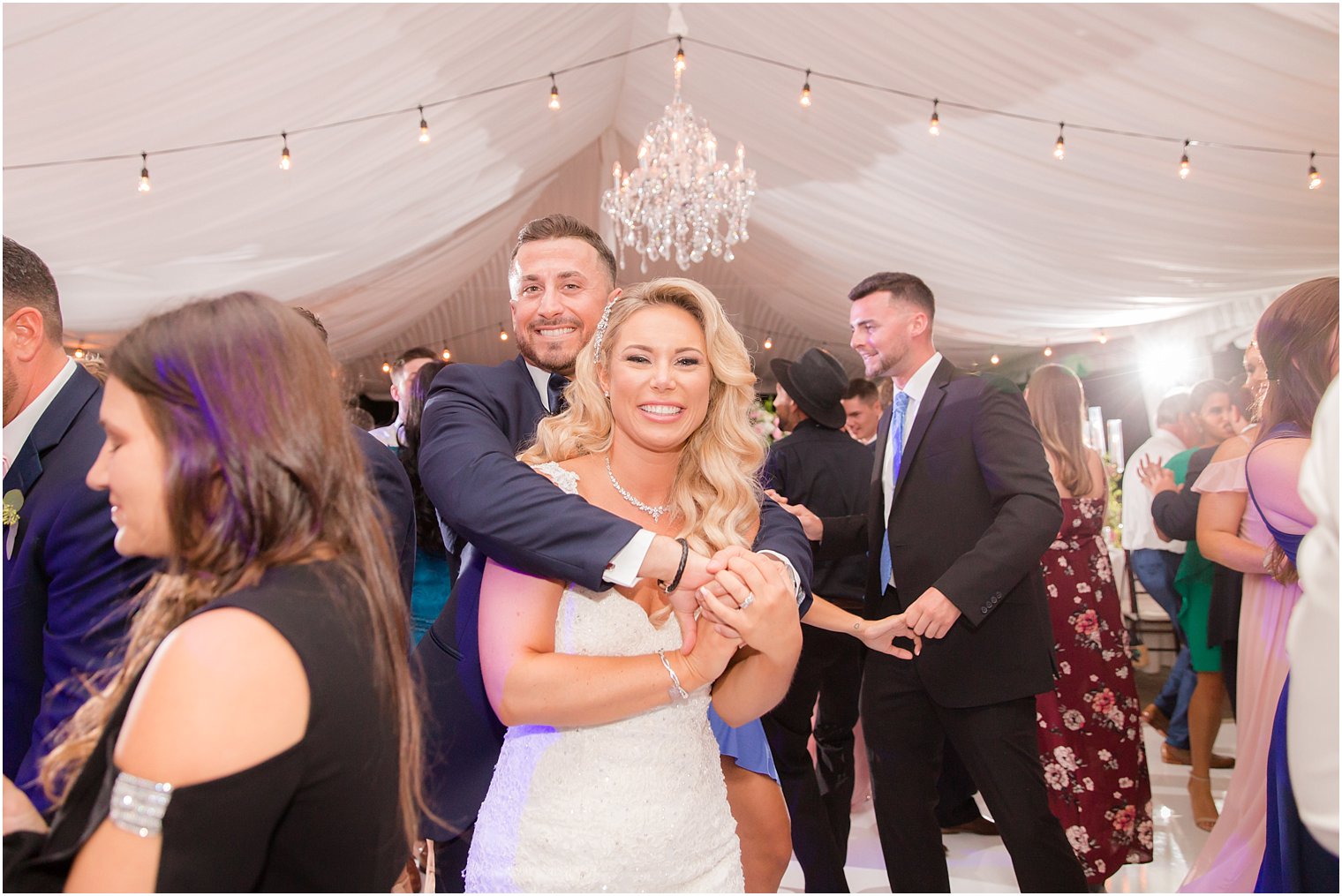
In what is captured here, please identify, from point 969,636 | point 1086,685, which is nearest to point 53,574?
point 969,636

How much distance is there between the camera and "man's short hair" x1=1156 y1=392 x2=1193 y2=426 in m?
5.65

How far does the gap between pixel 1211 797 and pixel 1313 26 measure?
11.0 ft

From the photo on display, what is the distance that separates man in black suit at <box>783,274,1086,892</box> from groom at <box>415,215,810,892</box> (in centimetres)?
80

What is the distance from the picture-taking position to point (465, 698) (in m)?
1.82

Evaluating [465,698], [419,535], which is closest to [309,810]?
[465,698]

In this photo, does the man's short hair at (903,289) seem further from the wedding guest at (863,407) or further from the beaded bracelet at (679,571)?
the wedding guest at (863,407)

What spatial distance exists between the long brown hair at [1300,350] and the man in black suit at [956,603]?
72 centimetres

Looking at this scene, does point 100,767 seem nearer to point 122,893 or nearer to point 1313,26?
point 122,893

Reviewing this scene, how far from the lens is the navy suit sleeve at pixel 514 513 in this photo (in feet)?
4.93

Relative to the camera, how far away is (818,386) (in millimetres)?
3828

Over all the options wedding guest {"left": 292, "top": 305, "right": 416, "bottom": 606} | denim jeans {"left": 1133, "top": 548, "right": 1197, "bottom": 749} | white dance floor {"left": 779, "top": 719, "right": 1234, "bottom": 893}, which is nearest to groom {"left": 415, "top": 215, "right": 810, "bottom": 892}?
wedding guest {"left": 292, "top": 305, "right": 416, "bottom": 606}

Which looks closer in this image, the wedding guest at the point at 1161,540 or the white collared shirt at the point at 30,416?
the white collared shirt at the point at 30,416

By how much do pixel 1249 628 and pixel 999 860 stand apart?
1348mm

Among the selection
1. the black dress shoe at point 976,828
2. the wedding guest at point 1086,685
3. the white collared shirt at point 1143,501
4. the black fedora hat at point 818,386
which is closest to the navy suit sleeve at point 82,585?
the black fedora hat at point 818,386
